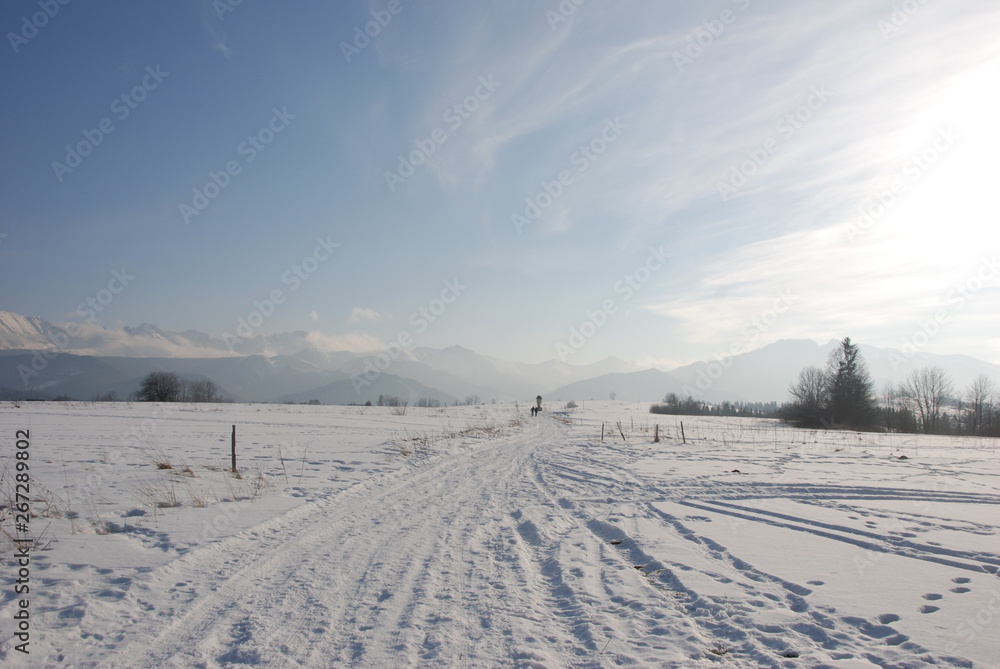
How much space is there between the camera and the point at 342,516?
26.5 feet

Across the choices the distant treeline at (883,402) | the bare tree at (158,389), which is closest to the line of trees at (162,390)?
the bare tree at (158,389)

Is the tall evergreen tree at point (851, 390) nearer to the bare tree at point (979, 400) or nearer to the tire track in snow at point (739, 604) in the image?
the bare tree at point (979, 400)

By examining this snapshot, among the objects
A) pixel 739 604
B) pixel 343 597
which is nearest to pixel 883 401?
pixel 739 604

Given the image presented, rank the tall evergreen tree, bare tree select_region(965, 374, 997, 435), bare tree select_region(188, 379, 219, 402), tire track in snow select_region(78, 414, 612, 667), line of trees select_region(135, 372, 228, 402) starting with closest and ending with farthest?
tire track in snow select_region(78, 414, 612, 667), the tall evergreen tree, bare tree select_region(965, 374, 997, 435), line of trees select_region(135, 372, 228, 402), bare tree select_region(188, 379, 219, 402)

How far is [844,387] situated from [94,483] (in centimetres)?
6202

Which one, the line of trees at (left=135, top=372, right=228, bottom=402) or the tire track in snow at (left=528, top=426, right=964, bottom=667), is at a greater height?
the line of trees at (left=135, top=372, right=228, bottom=402)

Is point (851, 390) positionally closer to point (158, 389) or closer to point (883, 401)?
point (883, 401)

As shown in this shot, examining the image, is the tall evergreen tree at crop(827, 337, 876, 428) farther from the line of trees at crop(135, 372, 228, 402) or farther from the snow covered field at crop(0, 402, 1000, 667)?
the line of trees at crop(135, 372, 228, 402)

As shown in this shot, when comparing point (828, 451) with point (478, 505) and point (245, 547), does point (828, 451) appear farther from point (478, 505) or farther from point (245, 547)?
point (245, 547)

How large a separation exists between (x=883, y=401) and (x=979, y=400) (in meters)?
10.7

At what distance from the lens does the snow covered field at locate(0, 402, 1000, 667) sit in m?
3.77

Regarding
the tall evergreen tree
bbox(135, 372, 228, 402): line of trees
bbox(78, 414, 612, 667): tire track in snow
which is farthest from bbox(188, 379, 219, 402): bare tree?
the tall evergreen tree

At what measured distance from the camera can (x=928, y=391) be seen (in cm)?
6341

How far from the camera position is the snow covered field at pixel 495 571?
12.4 ft
